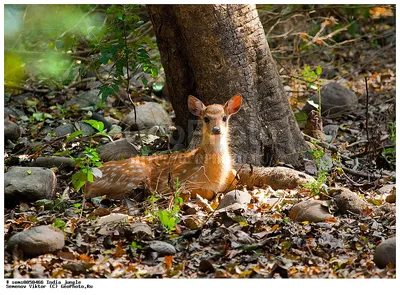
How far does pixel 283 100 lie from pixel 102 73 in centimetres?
450

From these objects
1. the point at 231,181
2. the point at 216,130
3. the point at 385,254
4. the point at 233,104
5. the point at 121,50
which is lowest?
the point at 385,254

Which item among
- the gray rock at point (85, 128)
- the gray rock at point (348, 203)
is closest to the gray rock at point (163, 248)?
the gray rock at point (348, 203)

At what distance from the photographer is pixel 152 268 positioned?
4.78 metres

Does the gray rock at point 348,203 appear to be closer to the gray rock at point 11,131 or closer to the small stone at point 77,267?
the small stone at point 77,267

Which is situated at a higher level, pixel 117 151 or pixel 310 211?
pixel 117 151

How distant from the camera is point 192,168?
7082 millimetres

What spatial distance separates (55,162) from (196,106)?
5.53 ft

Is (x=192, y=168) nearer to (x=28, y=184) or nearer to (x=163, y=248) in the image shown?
(x=28, y=184)

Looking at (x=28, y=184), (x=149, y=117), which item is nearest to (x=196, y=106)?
(x=28, y=184)

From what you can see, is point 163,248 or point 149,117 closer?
point 163,248

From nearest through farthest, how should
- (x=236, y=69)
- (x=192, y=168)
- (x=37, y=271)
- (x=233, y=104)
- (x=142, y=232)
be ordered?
(x=37, y=271) → (x=142, y=232) → (x=233, y=104) → (x=192, y=168) → (x=236, y=69)

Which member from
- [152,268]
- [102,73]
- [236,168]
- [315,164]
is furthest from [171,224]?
[102,73]

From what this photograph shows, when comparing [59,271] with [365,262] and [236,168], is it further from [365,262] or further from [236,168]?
[236,168]

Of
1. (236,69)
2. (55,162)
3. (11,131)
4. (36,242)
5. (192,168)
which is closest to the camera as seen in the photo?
(36,242)
